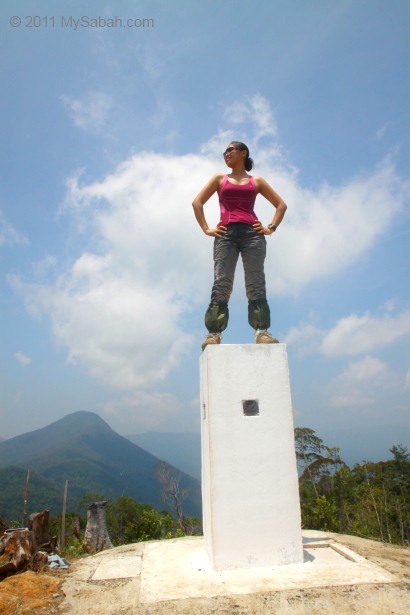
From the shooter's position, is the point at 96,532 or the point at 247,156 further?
the point at 96,532

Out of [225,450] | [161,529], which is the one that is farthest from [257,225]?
[161,529]

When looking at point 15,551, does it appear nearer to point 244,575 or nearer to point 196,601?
point 196,601

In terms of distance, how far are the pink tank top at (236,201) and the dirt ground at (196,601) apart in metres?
3.88

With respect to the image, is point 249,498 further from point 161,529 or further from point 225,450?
point 161,529

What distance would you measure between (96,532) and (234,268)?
17.2 ft

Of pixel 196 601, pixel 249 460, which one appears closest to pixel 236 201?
pixel 249 460

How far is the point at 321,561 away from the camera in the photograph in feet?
13.6

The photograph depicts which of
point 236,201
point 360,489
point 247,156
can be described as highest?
point 247,156

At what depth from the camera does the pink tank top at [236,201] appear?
5.11m

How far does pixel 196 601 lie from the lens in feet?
10.5

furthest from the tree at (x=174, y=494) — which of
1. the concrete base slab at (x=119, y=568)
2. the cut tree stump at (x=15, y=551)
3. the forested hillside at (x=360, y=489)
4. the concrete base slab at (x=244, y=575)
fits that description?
the cut tree stump at (x=15, y=551)

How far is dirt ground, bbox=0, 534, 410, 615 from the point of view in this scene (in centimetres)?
306

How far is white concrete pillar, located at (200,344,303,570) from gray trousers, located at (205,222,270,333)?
0.62m

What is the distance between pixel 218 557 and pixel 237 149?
4.64 metres
